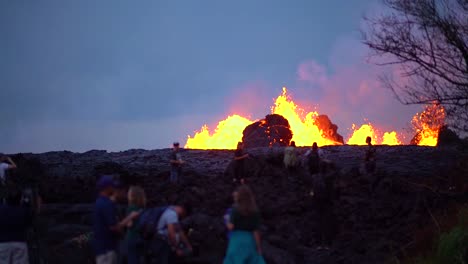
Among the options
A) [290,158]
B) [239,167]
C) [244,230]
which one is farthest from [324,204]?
[244,230]

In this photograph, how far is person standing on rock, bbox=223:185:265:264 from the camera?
9.87m

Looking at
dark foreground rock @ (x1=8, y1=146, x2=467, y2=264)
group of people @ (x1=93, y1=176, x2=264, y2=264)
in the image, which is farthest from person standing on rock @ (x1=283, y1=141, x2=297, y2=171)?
group of people @ (x1=93, y1=176, x2=264, y2=264)

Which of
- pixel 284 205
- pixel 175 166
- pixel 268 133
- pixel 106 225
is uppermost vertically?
pixel 268 133

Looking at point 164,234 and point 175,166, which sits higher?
point 175,166

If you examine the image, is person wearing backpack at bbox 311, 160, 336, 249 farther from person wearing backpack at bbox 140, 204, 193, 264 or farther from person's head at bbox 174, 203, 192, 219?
person wearing backpack at bbox 140, 204, 193, 264

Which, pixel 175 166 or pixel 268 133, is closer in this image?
pixel 175 166

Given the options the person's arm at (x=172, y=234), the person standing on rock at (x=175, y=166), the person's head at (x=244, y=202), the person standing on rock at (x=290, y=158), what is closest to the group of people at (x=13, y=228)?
the person's arm at (x=172, y=234)

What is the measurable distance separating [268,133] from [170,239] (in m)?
42.6

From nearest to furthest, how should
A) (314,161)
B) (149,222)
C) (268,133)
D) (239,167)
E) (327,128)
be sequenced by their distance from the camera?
(149,222), (314,161), (239,167), (268,133), (327,128)

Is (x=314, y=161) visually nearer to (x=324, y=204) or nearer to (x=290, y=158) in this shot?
(x=290, y=158)

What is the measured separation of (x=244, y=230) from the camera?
10.0 metres

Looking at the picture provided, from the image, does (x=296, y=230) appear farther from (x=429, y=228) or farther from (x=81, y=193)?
(x=81, y=193)

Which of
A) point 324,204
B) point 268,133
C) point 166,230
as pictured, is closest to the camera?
point 166,230

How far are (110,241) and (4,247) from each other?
238cm
